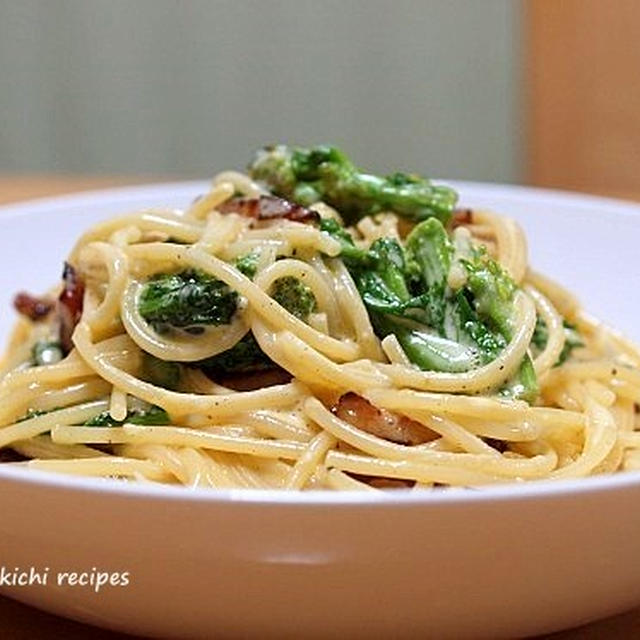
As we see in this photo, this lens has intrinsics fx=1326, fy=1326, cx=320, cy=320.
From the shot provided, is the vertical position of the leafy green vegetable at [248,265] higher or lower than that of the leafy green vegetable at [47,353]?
higher

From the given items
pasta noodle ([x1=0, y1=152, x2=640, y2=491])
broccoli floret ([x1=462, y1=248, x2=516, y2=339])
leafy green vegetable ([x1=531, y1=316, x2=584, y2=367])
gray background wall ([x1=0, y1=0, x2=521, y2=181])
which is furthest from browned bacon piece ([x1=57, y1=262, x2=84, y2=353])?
gray background wall ([x1=0, y1=0, x2=521, y2=181])

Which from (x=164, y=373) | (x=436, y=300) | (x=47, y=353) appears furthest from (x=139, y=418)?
(x=436, y=300)

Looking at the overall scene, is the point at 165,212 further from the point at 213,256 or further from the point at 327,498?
the point at 327,498

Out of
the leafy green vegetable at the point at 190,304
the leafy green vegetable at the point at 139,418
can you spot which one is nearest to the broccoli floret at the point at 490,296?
the leafy green vegetable at the point at 190,304

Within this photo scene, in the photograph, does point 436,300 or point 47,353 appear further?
point 47,353

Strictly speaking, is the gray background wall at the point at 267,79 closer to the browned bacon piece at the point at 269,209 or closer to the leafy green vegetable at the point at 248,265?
the browned bacon piece at the point at 269,209

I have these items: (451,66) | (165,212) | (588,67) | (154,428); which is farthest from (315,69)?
(154,428)

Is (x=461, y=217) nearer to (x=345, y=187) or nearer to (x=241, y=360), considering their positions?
(x=345, y=187)

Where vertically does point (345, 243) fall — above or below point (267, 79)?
above
